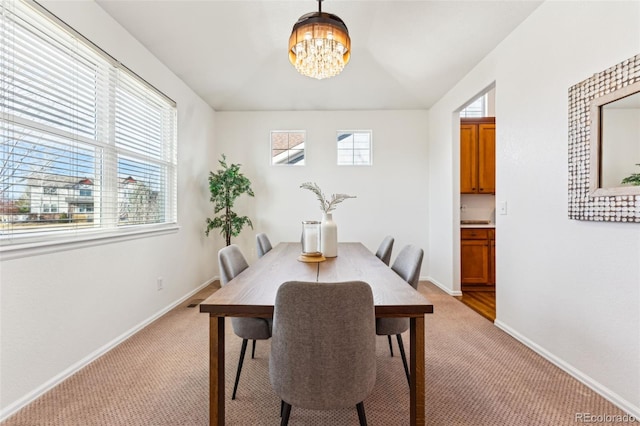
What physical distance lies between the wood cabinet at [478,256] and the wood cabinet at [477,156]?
66cm

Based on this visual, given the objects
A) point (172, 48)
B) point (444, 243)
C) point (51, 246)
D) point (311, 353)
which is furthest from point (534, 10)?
point (51, 246)

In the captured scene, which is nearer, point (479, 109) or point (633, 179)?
point (633, 179)

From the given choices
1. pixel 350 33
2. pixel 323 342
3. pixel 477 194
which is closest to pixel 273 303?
pixel 323 342

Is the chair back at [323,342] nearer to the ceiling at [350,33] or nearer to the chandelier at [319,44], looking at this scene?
the chandelier at [319,44]

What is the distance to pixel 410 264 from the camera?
1.97 meters

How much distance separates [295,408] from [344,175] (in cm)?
347

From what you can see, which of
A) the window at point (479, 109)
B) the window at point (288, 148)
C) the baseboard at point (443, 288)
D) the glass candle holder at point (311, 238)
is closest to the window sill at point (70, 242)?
the glass candle holder at point (311, 238)

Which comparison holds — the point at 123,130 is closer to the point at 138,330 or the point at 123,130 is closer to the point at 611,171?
the point at 138,330

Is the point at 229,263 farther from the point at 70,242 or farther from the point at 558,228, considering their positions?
the point at 558,228

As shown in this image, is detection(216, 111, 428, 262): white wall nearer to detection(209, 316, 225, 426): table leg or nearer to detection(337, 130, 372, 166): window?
detection(337, 130, 372, 166): window

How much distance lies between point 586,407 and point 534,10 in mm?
2773

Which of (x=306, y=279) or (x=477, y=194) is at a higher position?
(x=477, y=194)

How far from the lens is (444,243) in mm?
4113
